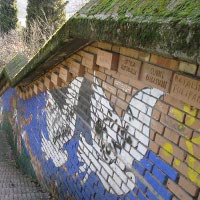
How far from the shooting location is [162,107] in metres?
2.30

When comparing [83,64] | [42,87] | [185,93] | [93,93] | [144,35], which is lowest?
[42,87]

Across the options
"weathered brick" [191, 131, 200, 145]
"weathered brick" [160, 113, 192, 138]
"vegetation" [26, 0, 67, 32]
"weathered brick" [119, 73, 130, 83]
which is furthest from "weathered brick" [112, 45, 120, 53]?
"vegetation" [26, 0, 67, 32]

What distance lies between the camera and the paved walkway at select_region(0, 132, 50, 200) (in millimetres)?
5715

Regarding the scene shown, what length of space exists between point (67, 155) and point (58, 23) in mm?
16461

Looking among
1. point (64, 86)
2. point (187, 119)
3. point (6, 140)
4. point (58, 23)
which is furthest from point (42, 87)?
point (58, 23)

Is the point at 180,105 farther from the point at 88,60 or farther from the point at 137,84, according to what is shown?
the point at 88,60

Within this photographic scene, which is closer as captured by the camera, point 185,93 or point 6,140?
point 185,93

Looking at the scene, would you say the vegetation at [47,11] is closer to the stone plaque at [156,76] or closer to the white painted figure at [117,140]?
the white painted figure at [117,140]

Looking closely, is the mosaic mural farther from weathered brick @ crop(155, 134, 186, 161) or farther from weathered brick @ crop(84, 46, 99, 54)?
Answer: weathered brick @ crop(84, 46, 99, 54)

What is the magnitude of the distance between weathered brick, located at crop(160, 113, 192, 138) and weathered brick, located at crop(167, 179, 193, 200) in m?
0.41

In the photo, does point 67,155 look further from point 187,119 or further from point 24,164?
point 24,164

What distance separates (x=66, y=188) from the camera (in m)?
4.62

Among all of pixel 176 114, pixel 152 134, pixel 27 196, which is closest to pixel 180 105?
pixel 176 114

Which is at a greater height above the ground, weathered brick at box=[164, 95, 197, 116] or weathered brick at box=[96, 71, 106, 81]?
weathered brick at box=[164, 95, 197, 116]
